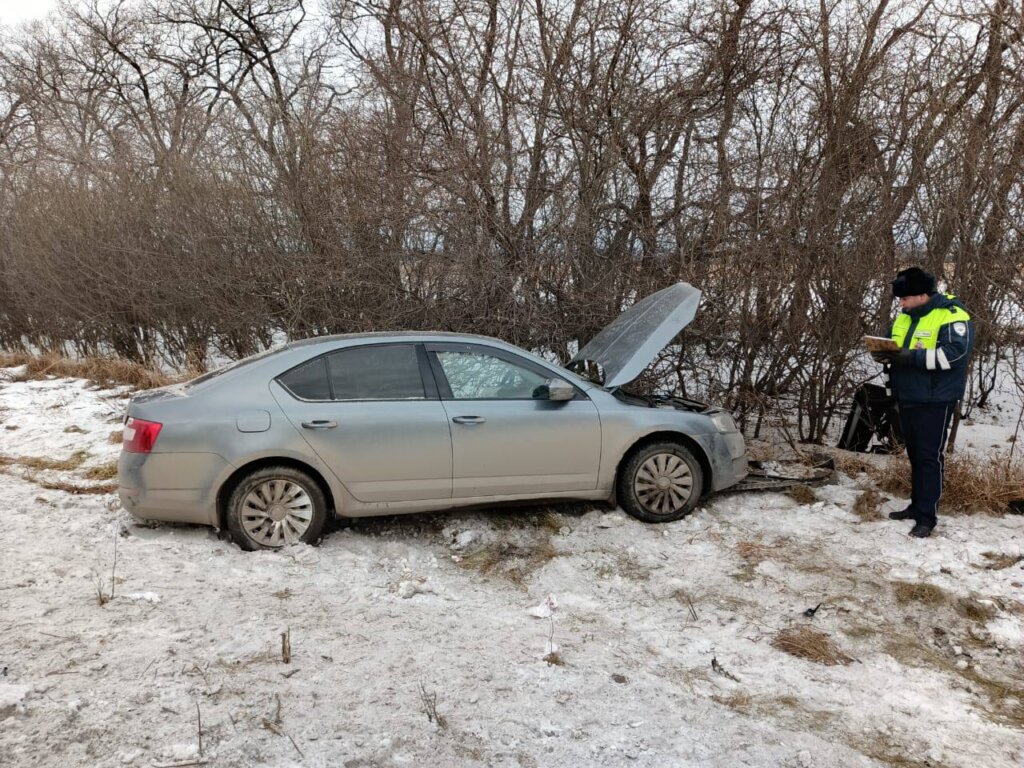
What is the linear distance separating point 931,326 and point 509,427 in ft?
9.75

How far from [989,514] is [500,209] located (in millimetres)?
5813

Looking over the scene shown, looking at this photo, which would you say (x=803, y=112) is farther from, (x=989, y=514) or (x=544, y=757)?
(x=544, y=757)

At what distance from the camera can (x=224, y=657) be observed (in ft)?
10.5

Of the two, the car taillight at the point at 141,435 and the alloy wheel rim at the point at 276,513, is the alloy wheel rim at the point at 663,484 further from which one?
the car taillight at the point at 141,435

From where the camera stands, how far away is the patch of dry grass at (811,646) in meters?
3.41

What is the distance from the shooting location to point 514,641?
356 cm

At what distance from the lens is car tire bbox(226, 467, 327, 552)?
4.47 metres

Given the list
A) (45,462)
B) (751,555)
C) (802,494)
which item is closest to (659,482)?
(751,555)

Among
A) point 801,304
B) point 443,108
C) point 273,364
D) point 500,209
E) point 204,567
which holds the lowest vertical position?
point 204,567

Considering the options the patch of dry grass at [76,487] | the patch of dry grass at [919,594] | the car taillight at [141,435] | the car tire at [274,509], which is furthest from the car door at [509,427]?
the patch of dry grass at [76,487]

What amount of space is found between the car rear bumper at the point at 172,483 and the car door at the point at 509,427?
1536 millimetres

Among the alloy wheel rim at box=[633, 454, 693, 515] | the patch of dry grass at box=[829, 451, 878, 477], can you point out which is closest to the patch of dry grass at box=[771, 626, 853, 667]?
the alloy wheel rim at box=[633, 454, 693, 515]

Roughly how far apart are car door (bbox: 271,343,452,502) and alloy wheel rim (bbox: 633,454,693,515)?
1.45 meters

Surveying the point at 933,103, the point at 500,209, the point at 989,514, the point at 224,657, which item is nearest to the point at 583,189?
Result: the point at 500,209
